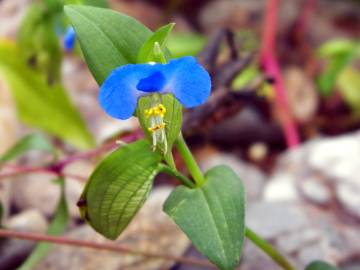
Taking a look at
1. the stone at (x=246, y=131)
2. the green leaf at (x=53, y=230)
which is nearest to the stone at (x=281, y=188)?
the stone at (x=246, y=131)

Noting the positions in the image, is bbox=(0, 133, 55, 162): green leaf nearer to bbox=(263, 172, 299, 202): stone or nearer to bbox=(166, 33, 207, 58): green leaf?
bbox=(263, 172, 299, 202): stone

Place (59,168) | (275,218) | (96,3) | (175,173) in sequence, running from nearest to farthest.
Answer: (175,173) → (96,3) → (59,168) → (275,218)

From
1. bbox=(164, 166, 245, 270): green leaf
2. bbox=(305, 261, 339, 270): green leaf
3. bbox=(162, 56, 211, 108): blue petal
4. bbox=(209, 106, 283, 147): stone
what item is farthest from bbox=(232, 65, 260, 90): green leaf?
bbox=(162, 56, 211, 108): blue petal

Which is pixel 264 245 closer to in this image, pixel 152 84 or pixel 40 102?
pixel 152 84

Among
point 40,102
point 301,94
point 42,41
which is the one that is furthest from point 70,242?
Result: point 301,94

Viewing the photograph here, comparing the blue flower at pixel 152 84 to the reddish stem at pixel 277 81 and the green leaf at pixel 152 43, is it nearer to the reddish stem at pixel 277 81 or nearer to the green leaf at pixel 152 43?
the green leaf at pixel 152 43

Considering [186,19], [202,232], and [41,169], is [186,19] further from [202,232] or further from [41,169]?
[202,232]
